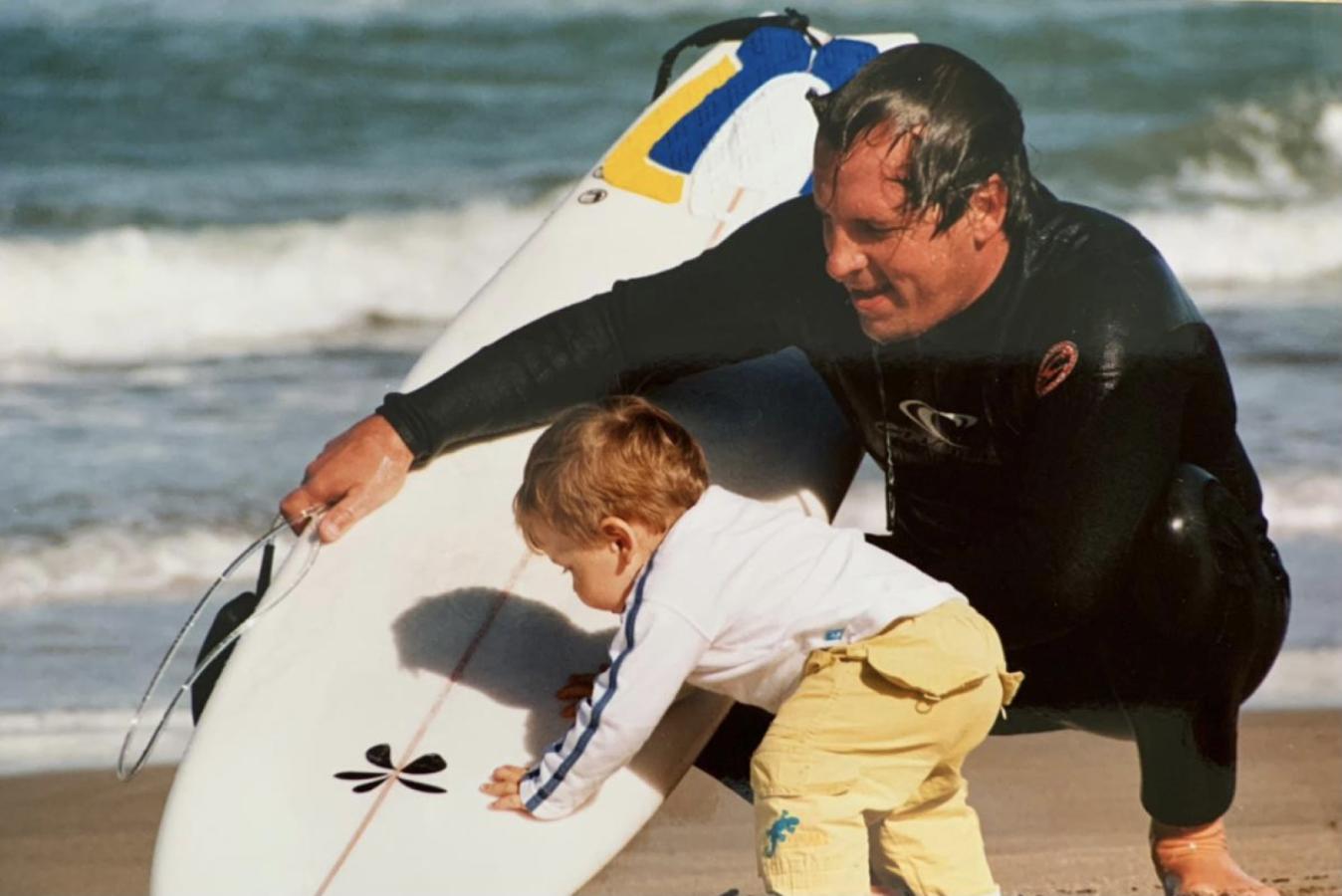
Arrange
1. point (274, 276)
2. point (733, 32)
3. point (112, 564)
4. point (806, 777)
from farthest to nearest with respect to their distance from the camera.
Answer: point (274, 276) < point (733, 32) < point (112, 564) < point (806, 777)

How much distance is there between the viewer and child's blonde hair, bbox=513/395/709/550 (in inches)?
75.6

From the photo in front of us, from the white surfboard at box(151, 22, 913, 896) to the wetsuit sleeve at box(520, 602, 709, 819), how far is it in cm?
7

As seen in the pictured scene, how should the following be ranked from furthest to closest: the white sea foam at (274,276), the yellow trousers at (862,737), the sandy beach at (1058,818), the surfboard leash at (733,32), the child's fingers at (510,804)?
the white sea foam at (274,276) < the surfboard leash at (733,32) < the sandy beach at (1058,818) < the child's fingers at (510,804) < the yellow trousers at (862,737)

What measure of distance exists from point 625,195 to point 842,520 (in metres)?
0.64

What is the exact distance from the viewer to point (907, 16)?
249 cm

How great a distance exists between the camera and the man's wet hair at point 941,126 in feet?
6.74

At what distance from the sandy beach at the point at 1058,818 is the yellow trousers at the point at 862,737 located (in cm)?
26

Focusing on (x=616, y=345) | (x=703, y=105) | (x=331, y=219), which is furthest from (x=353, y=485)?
(x=331, y=219)

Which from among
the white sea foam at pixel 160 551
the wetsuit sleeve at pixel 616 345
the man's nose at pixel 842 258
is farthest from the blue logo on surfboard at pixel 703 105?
the white sea foam at pixel 160 551

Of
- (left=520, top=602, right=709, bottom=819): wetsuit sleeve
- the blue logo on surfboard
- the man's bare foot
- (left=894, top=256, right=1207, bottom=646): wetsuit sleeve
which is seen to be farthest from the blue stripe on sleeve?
the blue logo on surfboard

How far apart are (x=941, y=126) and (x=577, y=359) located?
21.0 inches

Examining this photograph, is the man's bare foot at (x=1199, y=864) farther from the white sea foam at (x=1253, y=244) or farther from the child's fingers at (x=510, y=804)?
the white sea foam at (x=1253, y=244)

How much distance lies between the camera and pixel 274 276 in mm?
3184

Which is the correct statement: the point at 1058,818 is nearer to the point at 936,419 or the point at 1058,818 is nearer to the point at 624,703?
the point at 936,419
